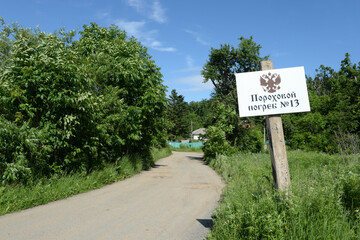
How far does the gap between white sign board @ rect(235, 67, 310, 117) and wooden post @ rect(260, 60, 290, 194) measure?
0.24 m

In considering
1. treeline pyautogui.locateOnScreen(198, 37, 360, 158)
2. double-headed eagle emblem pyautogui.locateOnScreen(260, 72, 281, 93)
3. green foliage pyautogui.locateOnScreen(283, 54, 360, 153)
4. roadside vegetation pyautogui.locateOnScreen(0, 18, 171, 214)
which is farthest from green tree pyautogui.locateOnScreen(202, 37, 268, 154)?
double-headed eagle emblem pyautogui.locateOnScreen(260, 72, 281, 93)

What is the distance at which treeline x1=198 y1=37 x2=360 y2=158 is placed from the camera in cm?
2369

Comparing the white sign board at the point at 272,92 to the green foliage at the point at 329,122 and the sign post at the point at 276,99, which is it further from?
the green foliage at the point at 329,122

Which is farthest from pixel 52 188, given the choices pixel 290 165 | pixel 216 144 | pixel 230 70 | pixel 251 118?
pixel 230 70

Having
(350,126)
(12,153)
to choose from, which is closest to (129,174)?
(12,153)

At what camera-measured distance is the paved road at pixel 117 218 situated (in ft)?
15.5

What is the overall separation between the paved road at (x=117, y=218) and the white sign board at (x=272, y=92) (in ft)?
9.08

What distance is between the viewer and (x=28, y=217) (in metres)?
5.57

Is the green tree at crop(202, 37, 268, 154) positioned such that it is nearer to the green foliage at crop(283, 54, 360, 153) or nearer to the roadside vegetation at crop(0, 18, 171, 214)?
the green foliage at crop(283, 54, 360, 153)

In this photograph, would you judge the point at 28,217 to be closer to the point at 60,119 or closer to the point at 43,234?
the point at 43,234

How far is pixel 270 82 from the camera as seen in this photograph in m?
4.55

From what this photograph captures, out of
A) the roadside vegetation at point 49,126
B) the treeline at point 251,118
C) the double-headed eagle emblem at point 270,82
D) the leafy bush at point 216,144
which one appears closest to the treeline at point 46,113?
the roadside vegetation at point 49,126

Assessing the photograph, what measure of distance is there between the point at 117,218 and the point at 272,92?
450cm

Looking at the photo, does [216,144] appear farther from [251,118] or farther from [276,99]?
[276,99]
